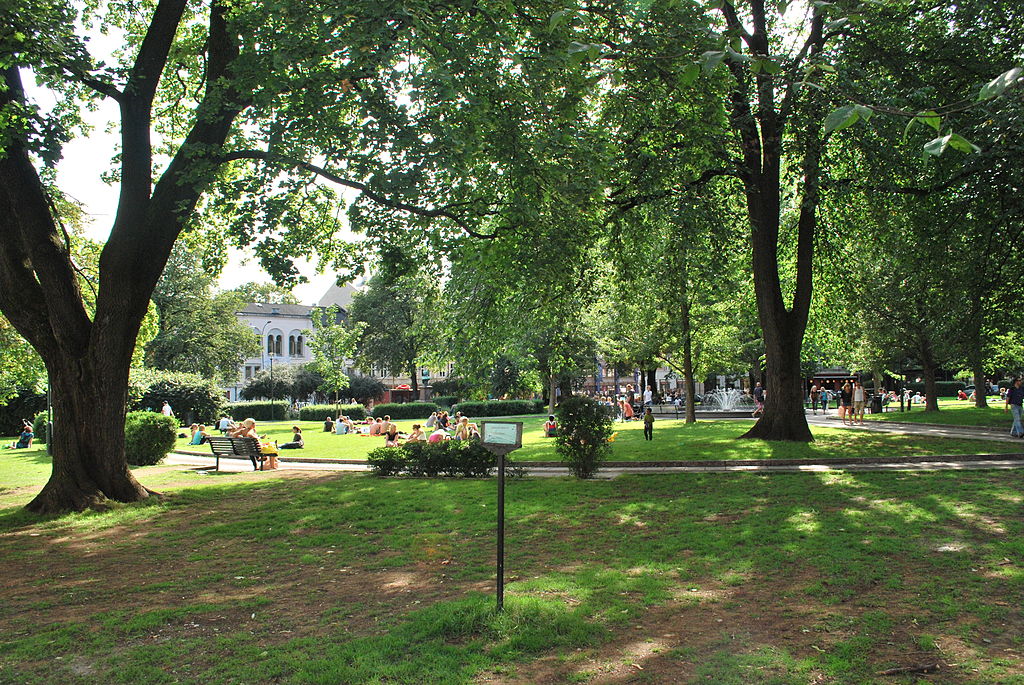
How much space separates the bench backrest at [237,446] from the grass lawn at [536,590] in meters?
6.96

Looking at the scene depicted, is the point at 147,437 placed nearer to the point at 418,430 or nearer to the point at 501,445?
the point at 418,430

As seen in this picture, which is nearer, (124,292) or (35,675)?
(35,675)

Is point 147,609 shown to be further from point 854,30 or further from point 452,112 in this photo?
point 854,30

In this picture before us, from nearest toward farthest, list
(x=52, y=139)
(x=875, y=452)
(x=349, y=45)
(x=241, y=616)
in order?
(x=241, y=616), (x=349, y=45), (x=52, y=139), (x=875, y=452)

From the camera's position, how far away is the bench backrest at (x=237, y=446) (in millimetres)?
18564

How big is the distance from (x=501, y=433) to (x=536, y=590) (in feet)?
5.06

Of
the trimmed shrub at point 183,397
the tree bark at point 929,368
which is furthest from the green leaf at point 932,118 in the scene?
the trimmed shrub at point 183,397

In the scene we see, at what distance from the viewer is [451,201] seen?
37.0ft

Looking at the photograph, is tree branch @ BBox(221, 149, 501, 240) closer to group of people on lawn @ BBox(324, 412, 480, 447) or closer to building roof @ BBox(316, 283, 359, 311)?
group of people on lawn @ BBox(324, 412, 480, 447)

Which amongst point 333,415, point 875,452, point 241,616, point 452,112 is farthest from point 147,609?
point 333,415

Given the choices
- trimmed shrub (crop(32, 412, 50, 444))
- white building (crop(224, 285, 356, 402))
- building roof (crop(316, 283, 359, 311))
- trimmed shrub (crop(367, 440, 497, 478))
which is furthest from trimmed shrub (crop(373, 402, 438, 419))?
building roof (crop(316, 283, 359, 311))

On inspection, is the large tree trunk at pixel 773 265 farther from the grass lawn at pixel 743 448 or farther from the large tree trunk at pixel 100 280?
the large tree trunk at pixel 100 280

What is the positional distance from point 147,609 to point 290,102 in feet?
20.5

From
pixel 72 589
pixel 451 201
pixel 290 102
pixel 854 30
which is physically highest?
pixel 854 30
